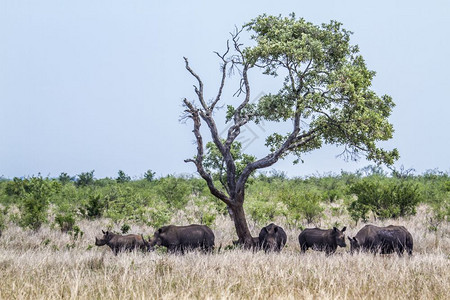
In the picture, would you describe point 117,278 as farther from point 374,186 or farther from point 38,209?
point 374,186

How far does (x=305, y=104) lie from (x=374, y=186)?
10.3 metres

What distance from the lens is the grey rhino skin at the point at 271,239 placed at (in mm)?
14743

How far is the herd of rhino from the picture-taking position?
14.6m

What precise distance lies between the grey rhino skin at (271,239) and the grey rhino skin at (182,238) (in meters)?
1.63

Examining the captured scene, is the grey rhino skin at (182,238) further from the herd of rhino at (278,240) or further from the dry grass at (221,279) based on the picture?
the dry grass at (221,279)

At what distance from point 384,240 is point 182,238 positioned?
621 centimetres

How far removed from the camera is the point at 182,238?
1516cm

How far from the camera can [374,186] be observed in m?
24.3

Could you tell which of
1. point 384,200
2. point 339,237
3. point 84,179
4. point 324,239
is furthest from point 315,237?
point 84,179

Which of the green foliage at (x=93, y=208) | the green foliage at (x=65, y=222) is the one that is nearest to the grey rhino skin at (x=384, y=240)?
the green foliage at (x=65, y=222)

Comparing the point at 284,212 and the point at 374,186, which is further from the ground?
the point at 374,186

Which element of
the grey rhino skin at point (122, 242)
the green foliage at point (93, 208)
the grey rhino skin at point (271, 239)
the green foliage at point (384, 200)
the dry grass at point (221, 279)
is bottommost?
the dry grass at point (221, 279)

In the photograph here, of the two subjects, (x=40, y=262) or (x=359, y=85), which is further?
(x=359, y=85)

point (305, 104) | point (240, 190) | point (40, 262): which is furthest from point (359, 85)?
point (40, 262)
